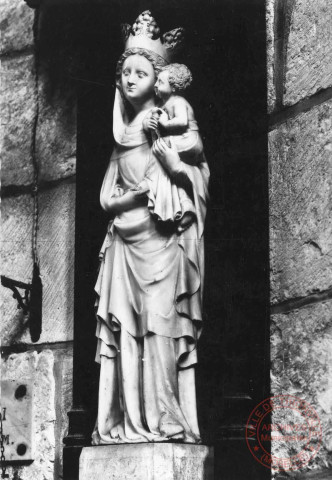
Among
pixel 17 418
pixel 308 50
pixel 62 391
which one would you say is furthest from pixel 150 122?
pixel 17 418

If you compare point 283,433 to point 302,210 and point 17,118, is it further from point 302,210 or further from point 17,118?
point 17,118

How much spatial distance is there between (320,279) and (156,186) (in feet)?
2.11

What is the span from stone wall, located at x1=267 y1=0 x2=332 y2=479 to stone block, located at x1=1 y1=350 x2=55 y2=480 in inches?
40.7

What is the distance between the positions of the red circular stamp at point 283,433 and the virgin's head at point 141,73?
45.1 inches

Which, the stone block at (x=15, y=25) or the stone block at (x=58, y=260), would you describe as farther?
the stone block at (x=15, y=25)

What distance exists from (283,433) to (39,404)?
114 centimetres

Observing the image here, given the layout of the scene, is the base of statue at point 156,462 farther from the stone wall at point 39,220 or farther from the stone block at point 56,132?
the stone block at point 56,132

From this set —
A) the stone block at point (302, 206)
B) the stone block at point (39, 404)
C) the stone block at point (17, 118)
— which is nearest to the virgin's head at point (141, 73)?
the stone block at point (302, 206)

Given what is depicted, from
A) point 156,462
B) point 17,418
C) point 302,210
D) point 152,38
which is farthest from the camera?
point 17,418

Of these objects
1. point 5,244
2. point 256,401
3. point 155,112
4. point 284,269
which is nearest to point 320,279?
point 284,269

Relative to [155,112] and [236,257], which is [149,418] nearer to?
[236,257]

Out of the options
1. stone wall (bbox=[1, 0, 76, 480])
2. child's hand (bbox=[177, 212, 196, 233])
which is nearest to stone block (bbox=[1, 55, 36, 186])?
stone wall (bbox=[1, 0, 76, 480])

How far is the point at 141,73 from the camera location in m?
4.89

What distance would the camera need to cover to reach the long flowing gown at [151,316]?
4.55 m
